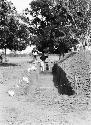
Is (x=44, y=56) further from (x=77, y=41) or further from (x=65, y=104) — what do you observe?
(x=65, y=104)

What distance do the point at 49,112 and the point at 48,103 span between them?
1.93m

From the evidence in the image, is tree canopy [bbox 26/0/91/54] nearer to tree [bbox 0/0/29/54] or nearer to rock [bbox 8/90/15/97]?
tree [bbox 0/0/29/54]

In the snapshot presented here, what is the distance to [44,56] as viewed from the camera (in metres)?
63.1

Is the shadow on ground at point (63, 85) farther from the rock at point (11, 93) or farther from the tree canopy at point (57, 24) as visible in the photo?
the tree canopy at point (57, 24)

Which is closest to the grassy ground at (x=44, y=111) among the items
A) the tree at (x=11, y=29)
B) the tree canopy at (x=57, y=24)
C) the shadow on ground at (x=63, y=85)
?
the shadow on ground at (x=63, y=85)

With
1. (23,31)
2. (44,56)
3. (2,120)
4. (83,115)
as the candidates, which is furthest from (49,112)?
(44,56)

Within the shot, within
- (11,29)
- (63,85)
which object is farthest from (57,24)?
(63,85)

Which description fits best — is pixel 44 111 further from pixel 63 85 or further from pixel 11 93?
pixel 63 85

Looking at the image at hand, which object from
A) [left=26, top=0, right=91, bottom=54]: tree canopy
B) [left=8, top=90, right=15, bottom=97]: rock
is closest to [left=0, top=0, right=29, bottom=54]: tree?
[left=26, top=0, right=91, bottom=54]: tree canopy

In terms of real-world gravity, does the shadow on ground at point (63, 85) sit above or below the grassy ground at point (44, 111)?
below

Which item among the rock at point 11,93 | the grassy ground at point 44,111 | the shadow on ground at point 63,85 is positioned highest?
the grassy ground at point 44,111

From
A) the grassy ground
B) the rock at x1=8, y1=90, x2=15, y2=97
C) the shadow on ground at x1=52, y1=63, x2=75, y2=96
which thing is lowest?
the shadow on ground at x1=52, y1=63, x2=75, y2=96

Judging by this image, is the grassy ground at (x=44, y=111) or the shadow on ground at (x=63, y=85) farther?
the shadow on ground at (x=63, y=85)

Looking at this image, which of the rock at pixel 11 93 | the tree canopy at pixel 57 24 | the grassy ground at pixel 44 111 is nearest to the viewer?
the grassy ground at pixel 44 111
